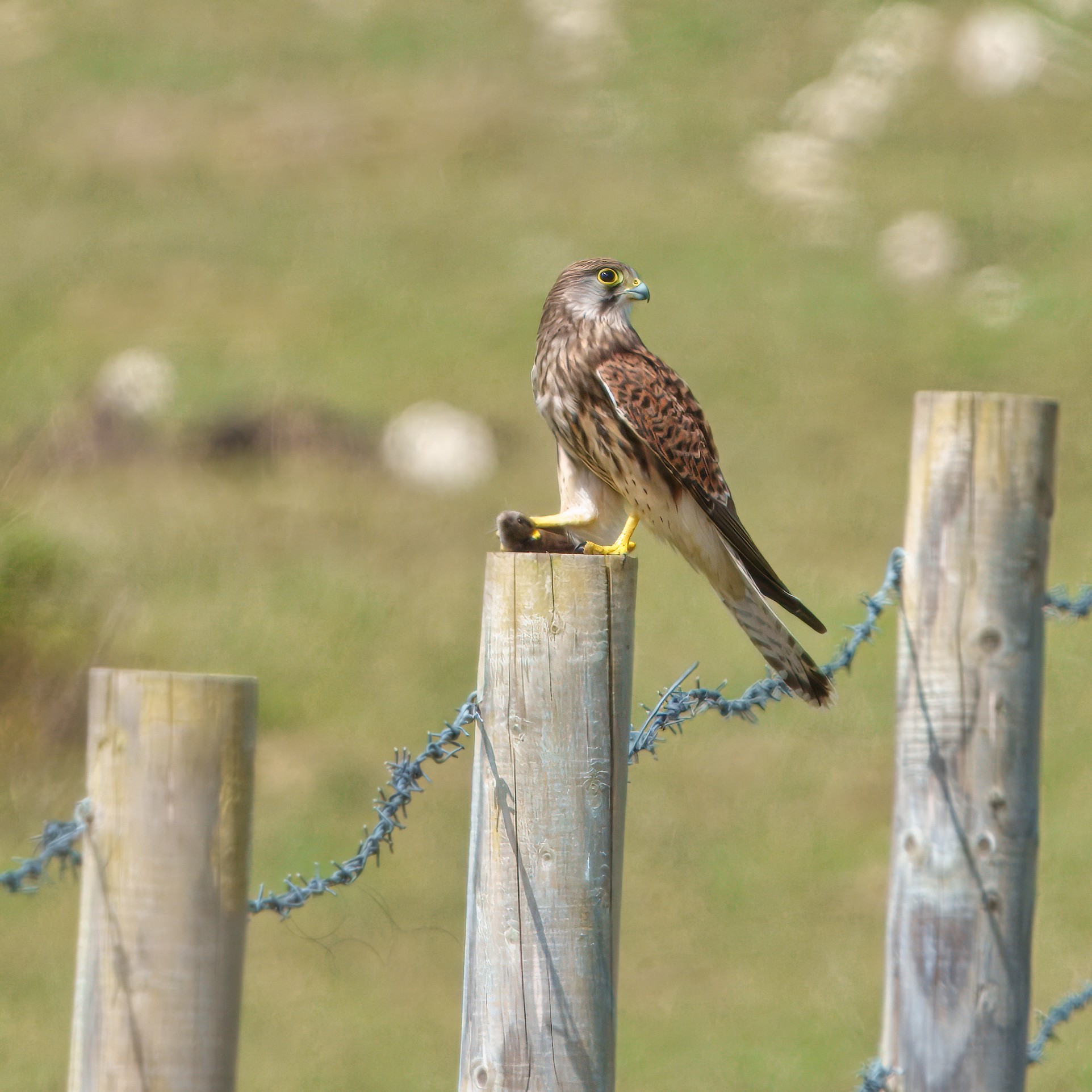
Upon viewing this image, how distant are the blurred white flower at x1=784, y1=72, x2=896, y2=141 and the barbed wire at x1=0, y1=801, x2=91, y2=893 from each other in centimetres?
1712

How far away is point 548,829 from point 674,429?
1986mm

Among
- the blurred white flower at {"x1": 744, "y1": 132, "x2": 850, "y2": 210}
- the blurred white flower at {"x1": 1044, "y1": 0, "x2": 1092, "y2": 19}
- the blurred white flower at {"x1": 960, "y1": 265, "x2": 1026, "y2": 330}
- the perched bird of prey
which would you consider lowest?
the perched bird of prey

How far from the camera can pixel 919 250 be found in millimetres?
15359

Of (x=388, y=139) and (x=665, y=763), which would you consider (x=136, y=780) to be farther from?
(x=388, y=139)

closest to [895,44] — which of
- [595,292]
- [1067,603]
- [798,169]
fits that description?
[798,169]

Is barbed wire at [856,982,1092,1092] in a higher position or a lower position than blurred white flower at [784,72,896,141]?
lower

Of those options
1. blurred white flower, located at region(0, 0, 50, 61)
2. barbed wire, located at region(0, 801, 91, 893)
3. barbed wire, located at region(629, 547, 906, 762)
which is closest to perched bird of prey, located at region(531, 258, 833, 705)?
barbed wire, located at region(629, 547, 906, 762)

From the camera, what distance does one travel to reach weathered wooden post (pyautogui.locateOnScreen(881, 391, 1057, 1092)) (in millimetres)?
2654

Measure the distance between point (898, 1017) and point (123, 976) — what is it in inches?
59.8

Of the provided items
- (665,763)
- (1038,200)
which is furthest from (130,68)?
(665,763)

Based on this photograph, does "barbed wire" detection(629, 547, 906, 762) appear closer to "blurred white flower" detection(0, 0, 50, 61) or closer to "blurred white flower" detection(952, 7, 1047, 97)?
"blurred white flower" detection(952, 7, 1047, 97)

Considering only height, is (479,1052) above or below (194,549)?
below

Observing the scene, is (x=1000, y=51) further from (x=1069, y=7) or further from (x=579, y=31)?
(x=579, y=31)

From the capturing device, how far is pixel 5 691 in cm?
823
